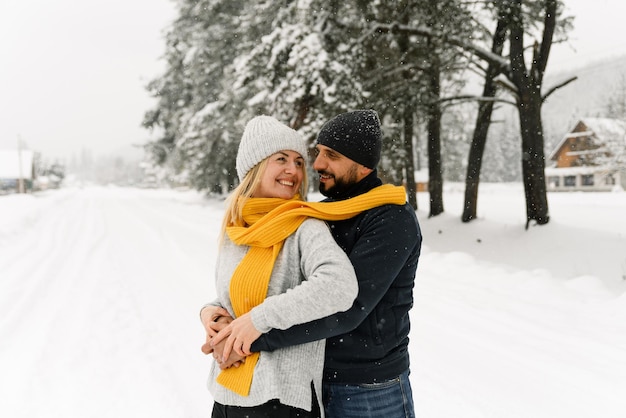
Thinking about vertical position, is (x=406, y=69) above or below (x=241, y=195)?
above

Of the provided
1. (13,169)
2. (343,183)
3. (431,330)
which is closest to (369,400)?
(343,183)

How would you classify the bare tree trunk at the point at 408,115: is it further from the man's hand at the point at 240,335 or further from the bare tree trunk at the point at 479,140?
the man's hand at the point at 240,335

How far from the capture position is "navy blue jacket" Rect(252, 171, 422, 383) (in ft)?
5.66

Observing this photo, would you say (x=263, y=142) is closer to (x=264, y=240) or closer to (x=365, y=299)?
(x=264, y=240)

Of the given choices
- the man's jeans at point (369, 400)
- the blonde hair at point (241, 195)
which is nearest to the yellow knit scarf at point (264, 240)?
the blonde hair at point (241, 195)

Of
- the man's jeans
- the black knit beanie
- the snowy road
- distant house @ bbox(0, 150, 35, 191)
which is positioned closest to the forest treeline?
the snowy road

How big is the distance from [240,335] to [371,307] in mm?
505

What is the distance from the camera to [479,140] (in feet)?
49.1

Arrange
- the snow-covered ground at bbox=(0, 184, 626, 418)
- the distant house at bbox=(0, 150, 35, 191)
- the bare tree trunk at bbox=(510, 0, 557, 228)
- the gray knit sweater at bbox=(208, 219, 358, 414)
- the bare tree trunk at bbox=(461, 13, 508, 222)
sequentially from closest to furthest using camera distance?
the gray knit sweater at bbox=(208, 219, 358, 414) < the snow-covered ground at bbox=(0, 184, 626, 418) < the bare tree trunk at bbox=(510, 0, 557, 228) < the bare tree trunk at bbox=(461, 13, 508, 222) < the distant house at bbox=(0, 150, 35, 191)

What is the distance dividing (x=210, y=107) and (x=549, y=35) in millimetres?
16975

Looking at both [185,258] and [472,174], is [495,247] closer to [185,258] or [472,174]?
[472,174]

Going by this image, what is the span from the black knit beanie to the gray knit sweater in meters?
0.37

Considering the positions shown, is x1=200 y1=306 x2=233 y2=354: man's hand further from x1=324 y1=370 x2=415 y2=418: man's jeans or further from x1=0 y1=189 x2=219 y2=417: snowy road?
x1=0 y1=189 x2=219 y2=417: snowy road

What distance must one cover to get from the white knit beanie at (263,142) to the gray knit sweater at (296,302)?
1.31 ft
